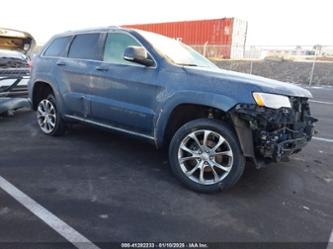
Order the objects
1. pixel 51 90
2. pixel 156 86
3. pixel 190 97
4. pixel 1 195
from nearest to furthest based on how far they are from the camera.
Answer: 1. pixel 1 195
2. pixel 190 97
3. pixel 156 86
4. pixel 51 90

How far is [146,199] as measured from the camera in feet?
11.9

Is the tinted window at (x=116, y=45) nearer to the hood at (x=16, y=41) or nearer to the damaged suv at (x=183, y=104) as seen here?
the damaged suv at (x=183, y=104)

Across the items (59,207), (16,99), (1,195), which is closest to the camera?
(59,207)

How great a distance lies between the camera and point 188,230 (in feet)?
10.1

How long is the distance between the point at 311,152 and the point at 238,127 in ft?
8.05

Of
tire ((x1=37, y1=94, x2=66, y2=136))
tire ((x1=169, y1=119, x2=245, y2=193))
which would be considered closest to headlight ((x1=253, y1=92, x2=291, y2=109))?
tire ((x1=169, y1=119, x2=245, y2=193))

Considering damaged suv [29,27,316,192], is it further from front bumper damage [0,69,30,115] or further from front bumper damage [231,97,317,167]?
front bumper damage [0,69,30,115]

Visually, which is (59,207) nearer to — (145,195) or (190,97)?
(145,195)

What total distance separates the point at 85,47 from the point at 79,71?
0.39 metres

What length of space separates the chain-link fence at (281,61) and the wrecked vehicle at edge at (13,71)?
47.8 ft

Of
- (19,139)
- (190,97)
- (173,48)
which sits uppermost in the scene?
(173,48)

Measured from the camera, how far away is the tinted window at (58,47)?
18.1ft

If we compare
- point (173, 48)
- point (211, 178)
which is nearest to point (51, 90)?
point (173, 48)

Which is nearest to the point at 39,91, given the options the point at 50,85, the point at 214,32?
the point at 50,85
